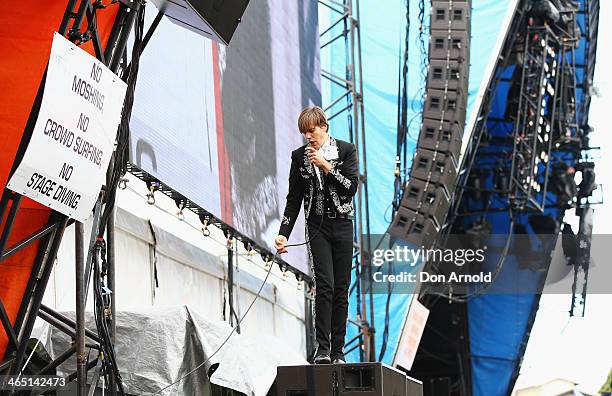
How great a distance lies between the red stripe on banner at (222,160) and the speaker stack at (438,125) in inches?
226

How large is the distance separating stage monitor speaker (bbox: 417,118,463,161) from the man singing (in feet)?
29.9

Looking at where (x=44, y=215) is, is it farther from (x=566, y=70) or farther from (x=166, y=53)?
(x=566, y=70)

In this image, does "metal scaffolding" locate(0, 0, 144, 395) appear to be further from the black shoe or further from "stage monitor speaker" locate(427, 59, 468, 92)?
"stage monitor speaker" locate(427, 59, 468, 92)

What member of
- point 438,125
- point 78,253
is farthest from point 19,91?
point 438,125

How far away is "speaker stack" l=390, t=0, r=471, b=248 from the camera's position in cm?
1398

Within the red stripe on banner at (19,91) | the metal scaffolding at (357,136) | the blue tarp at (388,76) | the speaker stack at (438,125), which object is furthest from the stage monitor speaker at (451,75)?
the red stripe on banner at (19,91)

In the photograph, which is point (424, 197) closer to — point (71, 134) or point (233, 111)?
point (233, 111)

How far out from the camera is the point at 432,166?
1403 cm

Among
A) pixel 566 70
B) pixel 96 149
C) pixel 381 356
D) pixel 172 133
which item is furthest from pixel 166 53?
pixel 566 70

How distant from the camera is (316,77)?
12125 millimetres

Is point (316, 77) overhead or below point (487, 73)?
below

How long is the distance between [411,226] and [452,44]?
2470 millimetres

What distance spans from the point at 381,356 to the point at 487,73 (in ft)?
14.5

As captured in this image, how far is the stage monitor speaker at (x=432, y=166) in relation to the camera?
46.0 feet
